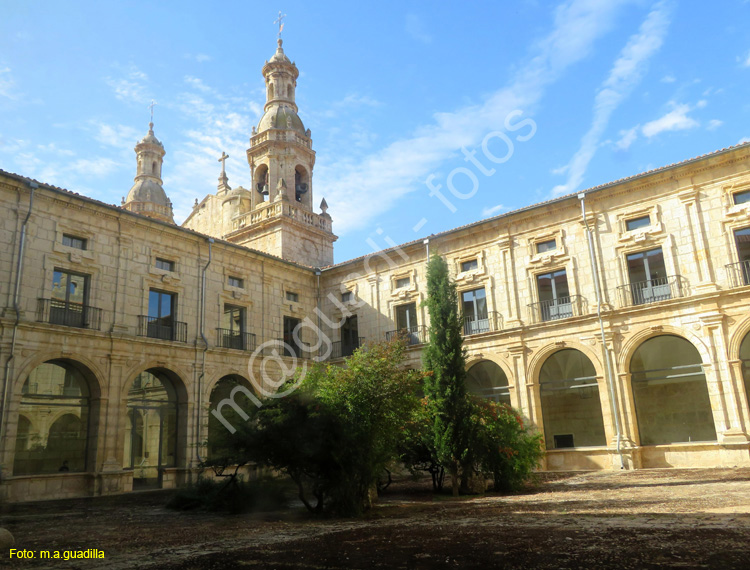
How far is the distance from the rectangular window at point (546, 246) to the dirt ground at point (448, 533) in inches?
387

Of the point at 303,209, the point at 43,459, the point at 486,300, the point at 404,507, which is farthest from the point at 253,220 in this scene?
the point at 404,507

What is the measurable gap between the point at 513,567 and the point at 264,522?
233 inches

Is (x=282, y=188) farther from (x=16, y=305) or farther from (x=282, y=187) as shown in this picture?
(x=16, y=305)

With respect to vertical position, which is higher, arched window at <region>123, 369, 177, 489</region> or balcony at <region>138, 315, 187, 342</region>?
balcony at <region>138, 315, 187, 342</region>

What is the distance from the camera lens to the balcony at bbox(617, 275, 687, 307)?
18594 mm

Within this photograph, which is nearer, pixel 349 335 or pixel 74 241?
pixel 74 241

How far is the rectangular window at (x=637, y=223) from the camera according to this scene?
1973 cm

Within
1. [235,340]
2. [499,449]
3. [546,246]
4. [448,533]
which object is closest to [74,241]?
[235,340]

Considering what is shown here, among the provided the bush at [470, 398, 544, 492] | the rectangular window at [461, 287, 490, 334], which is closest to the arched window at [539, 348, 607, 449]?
the rectangular window at [461, 287, 490, 334]

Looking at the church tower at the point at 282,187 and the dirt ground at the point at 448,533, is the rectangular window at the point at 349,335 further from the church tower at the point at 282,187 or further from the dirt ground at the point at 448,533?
the dirt ground at the point at 448,533

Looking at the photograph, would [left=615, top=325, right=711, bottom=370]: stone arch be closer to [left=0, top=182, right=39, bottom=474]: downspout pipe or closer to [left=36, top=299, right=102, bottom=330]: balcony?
[left=36, top=299, right=102, bottom=330]: balcony

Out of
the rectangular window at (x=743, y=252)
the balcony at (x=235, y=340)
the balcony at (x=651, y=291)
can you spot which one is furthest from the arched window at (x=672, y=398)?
the balcony at (x=235, y=340)

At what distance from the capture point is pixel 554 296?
21.2m

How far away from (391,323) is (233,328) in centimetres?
657
